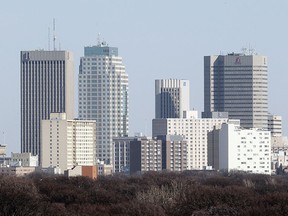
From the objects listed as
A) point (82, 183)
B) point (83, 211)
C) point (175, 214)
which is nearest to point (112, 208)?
point (83, 211)

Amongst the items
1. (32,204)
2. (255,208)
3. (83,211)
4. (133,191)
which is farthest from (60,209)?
(133,191)

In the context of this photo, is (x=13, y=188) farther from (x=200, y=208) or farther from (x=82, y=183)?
(x=82, y=183)

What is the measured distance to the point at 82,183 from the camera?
13450cm

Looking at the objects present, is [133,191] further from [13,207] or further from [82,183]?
[13,207]

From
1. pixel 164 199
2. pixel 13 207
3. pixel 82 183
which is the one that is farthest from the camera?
pixel 82 183

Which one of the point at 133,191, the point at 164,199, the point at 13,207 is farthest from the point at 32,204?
the point at 133,191

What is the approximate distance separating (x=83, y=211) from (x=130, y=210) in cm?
481

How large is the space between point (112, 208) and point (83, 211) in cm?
180

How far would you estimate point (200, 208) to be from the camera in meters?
81.4

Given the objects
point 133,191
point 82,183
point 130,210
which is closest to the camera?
point 130,210

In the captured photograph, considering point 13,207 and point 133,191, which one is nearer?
point 13,207

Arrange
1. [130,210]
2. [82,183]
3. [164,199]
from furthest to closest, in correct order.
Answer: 1. [82,183]
2. [164,199]
3. [130,210]

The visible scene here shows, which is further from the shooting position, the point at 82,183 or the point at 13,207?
the point at 82,183

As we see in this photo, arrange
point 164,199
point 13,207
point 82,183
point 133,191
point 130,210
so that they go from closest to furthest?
1. point 13,207
2. point 130,210
3. point 164,199
4. point 133,191
5. point 82,183
